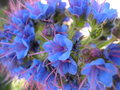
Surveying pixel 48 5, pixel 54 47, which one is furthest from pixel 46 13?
pixel 54 47

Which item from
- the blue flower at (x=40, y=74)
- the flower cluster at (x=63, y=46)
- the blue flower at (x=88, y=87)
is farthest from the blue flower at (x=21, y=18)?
the blue flower at (x=88, y=87)

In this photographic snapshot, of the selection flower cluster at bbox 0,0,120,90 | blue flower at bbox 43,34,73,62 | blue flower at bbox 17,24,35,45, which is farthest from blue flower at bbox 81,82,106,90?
blue flower at bbox 17,24,35,45

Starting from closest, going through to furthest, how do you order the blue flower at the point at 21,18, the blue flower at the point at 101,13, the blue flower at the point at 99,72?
the blue flower at the point at 99,72, the blue flower at the point at 101,13, the blue flower at the point at 21,18

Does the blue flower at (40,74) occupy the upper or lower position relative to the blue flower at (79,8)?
lower

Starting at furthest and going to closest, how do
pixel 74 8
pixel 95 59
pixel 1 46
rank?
pixel 1 46 → pixel 74 8 → pixel 95 59

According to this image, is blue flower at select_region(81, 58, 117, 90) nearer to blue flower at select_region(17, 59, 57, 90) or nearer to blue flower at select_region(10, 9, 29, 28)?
blue flower at select_region(17, 59, 57, 90)

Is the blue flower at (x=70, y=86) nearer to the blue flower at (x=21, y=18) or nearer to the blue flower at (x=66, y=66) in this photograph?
the blue flower at (x=66, y=66)

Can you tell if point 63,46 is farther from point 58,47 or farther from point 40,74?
point 40,74

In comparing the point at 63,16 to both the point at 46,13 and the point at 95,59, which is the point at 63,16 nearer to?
the point at 46,13
